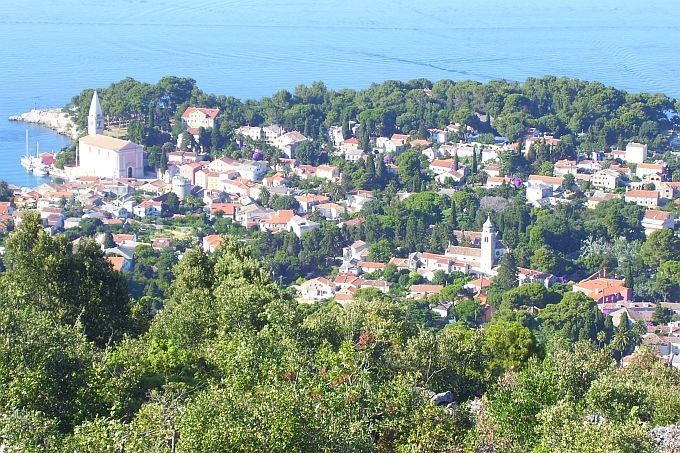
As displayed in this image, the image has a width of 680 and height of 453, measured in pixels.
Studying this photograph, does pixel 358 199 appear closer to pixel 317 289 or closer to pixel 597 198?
pixel 597 198

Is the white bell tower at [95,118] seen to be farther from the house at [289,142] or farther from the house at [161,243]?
the house at [161,243]

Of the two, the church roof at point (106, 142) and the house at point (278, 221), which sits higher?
the church roof at point (106, 142)

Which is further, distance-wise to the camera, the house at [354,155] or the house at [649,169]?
the house at [354,155]

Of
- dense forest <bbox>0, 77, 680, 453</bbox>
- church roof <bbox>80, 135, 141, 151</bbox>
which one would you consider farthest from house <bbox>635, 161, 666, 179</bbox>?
church roof <bbox>80, 135, 141, 151</bbox>

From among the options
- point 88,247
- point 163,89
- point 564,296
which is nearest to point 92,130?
point 163,89

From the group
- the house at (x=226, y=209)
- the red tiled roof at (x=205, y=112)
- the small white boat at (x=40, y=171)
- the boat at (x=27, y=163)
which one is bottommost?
the small white boat at (x=40, y=171)

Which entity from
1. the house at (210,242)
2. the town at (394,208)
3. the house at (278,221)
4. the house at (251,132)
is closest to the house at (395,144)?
the town at (394,208)

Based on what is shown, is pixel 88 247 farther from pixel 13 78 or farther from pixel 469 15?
pixel 469 15

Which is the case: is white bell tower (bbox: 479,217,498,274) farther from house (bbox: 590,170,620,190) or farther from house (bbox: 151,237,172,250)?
house (bbox: 590,170,620,190)
